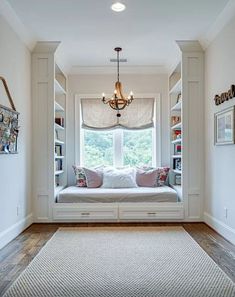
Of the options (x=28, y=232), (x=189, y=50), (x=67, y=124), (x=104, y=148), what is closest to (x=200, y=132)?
(x=189, y=50)

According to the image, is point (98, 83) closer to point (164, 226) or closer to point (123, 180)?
point (123, 180)

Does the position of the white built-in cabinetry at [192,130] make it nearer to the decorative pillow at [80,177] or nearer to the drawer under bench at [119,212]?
the drawer under bench at [119,212]

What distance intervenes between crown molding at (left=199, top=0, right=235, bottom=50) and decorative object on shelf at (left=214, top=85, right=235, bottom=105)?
0.87m

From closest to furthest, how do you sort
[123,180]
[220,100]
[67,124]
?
[220,100]
[123,180]
[67,124]

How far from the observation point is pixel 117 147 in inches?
253

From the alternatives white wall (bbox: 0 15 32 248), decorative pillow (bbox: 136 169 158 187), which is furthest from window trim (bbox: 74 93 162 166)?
white wall (bbox: 0 15 32 248)

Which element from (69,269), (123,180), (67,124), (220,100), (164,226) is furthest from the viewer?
(67,124)

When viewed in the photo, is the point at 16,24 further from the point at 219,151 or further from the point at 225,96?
the point at 219,151

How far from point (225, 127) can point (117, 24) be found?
6.37 ft

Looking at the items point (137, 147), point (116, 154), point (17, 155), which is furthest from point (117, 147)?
point (17, 155)

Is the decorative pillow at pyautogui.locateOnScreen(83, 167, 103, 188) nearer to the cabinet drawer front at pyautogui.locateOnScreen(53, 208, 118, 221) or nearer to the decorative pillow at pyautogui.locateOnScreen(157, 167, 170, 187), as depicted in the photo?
the cabinet drawer front at pyautogui.locateOnScreen(53, 208, 118, 221)

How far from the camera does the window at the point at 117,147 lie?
6.41 meters

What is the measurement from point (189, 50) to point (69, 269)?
3.71 metres

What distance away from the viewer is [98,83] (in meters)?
6.36
